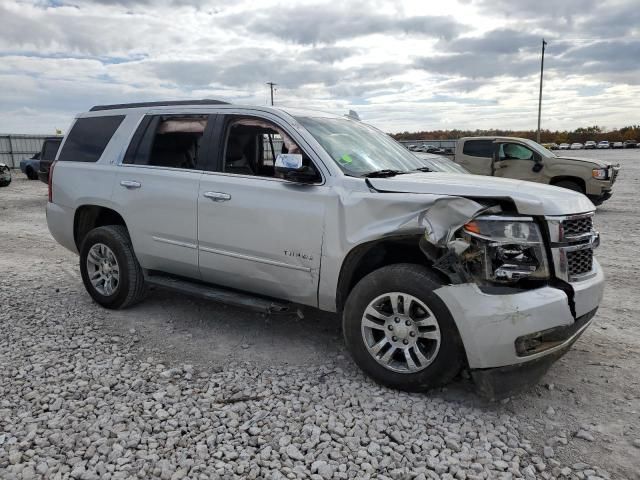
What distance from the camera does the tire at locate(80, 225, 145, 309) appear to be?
506 cm

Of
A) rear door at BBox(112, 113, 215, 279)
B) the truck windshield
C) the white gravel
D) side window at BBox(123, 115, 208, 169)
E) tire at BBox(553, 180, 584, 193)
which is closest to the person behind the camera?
the white gravel

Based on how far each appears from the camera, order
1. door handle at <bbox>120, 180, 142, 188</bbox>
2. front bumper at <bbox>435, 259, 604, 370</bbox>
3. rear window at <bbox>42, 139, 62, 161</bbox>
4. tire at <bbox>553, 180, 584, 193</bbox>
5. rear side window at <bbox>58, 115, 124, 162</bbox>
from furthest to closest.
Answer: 1. rear window at <bbox>42, 139, 62, 161</bbox>
2. tire at <bbox>553, 180, 584, 193</bbox>
3. rear side window at <bbox>58, 115, 124, 162</bbox>
4. door handle at <bbox>120, 180, 142, 188</bbox>
5. front bumper at <bbox>435, 259, 604, 370</bbox>

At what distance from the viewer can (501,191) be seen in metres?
3.32

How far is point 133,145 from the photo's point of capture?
506cm

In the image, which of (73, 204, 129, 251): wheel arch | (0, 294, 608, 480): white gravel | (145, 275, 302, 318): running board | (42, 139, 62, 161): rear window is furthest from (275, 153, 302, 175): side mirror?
(42, 139, 62, 161): rear window

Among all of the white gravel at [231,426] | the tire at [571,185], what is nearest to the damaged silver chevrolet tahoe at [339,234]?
the white gravel at [231,426]

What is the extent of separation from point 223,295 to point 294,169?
1317 millimetres

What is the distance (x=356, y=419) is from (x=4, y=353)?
2.92m

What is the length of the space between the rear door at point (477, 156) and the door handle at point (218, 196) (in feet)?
33.6

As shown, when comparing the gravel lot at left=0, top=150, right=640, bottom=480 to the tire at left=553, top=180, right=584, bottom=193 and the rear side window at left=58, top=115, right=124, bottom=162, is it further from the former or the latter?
the tire at left=553, top=180, right=584, bottom=193

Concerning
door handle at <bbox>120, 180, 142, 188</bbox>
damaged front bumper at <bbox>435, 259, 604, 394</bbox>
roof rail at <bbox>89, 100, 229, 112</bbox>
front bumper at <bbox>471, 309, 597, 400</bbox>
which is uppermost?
roof rail at <bbox>89, 100, 229, 112</bbox>

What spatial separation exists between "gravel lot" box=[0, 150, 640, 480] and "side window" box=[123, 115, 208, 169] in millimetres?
1508

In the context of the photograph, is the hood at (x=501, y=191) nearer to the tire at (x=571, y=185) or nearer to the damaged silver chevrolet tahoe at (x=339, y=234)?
the damaged silver chevrolet tahoe at (x=339, y=234)

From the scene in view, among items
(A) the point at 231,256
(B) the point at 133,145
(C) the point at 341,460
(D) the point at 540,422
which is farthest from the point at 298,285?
(B) the point at 133,145
